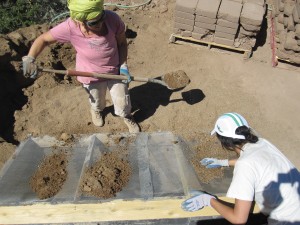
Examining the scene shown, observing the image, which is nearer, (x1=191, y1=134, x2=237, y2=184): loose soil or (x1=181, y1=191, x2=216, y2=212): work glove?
(x1=181, y1=191, x2=216, y2=212): work glove

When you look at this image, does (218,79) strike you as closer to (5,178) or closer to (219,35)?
(219,35)

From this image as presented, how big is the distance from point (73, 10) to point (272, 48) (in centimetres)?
465

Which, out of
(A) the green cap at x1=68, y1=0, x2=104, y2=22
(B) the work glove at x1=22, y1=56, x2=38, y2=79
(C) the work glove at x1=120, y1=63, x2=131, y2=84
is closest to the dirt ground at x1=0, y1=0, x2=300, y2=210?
(B) the work glove at x1=22, y1=56, x2=38, y2=79

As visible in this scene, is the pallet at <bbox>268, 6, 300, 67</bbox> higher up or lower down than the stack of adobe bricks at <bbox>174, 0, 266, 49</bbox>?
lower down

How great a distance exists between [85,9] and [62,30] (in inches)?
21.3

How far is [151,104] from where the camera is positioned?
545 cm

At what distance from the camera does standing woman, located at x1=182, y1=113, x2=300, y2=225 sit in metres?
2.56

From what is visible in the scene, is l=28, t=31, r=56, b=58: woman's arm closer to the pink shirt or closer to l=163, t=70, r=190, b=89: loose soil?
the pink shirt

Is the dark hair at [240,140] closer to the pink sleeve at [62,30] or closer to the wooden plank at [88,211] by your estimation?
the wooden plank at [88,211]

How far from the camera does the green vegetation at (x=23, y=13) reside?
20.8 feet

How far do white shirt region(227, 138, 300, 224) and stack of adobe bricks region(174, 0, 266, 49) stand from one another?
12.1 feet

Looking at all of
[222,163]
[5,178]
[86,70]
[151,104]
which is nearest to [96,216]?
[5,178]

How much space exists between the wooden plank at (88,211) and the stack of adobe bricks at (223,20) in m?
3.74

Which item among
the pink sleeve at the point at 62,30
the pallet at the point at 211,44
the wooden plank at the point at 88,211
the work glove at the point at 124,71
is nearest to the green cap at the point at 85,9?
the pink sleeve at the point at 62,30
